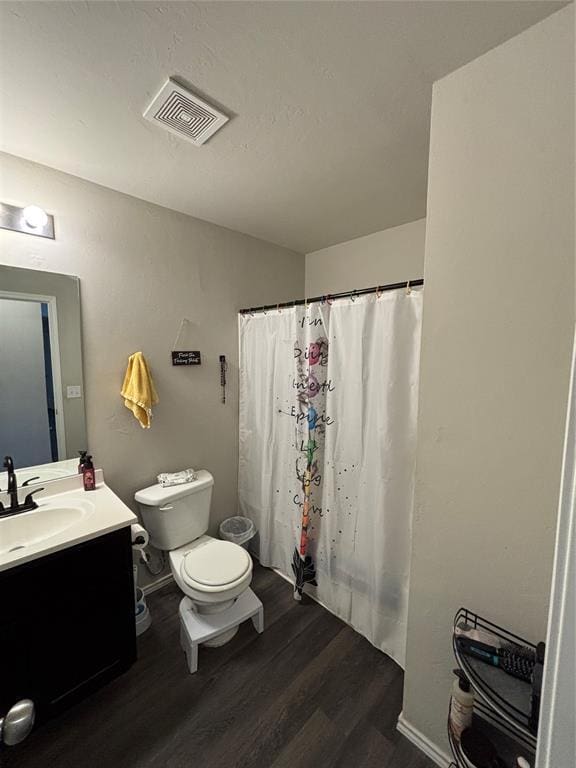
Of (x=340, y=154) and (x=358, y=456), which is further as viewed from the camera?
(x=358, y=456)

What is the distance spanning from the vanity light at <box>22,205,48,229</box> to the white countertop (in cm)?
126

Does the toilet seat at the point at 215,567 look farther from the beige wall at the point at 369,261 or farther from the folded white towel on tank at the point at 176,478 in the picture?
the beige wall at the point at 369,261

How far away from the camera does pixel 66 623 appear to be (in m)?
1.21

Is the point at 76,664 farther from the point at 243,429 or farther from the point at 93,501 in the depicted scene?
the point at 243,429

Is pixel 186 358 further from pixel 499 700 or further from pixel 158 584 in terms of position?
pixel 499 700

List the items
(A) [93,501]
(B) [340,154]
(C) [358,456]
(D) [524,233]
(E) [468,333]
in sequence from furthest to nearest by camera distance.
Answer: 1. (C) [358,456]
2. (A) [93,501]
3. (B) [340,154]
4. (E) [468,333]
5. (D) [524,233]

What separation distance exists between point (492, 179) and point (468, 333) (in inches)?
18.2

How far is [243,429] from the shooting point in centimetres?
235

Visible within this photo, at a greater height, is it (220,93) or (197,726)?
(220,93)

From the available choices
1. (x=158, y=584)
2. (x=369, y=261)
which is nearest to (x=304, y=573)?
(x=158, y=584)

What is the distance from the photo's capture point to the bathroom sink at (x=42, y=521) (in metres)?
Result: 1.32

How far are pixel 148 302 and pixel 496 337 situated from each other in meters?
1.78

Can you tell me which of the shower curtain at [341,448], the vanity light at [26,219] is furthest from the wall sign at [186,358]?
the vanity light at [26,219]

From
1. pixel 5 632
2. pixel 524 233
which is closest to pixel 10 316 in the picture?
pixel 5 632
